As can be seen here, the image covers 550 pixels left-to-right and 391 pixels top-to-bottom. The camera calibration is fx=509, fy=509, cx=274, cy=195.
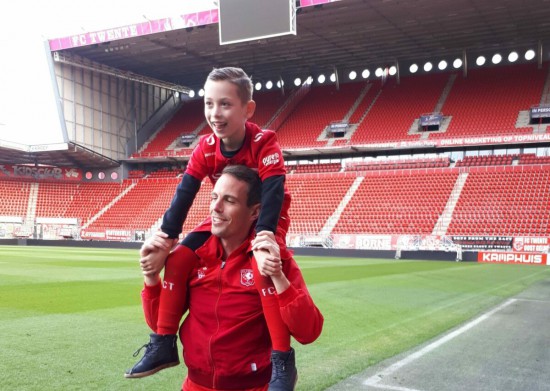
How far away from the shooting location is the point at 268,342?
2211 mm

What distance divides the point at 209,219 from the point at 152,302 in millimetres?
467

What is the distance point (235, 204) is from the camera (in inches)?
86.1

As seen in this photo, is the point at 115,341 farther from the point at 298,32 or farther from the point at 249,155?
the point at 298,32

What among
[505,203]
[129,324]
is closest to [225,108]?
[129,324]

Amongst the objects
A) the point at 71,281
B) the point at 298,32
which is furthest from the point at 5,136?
the point at 71,281

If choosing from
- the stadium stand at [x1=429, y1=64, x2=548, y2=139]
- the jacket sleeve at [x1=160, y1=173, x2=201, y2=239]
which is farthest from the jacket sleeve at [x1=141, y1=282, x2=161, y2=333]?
the stadium stand at [x1=429, y1=64, x2=548, y2=139]

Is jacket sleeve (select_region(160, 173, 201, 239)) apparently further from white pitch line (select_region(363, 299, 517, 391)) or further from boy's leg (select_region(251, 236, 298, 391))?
white pitch line (select_region(363, 299, 517, 391))

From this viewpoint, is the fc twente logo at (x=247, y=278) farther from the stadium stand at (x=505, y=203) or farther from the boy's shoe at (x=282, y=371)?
the stadium stand at (x=505, y=203)

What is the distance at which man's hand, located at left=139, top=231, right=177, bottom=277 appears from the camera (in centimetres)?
220

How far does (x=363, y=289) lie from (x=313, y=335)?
913 centimetres

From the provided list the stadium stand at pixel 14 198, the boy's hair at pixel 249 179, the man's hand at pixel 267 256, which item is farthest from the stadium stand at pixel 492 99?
the man's hand at pixel 267 256

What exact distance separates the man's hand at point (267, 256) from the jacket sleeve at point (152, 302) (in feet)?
2.07

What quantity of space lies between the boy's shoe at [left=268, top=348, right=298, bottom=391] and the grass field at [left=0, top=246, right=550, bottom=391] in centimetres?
216

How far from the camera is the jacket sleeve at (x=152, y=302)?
92.3 inches
